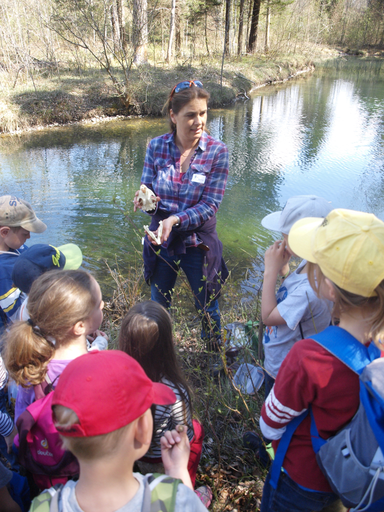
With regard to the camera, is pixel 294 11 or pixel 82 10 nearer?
pixel 82 10

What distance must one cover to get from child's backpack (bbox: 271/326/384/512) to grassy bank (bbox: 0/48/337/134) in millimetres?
10360

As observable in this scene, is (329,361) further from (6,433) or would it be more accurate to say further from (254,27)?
(254,27)

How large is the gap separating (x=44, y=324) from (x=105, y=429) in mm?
677

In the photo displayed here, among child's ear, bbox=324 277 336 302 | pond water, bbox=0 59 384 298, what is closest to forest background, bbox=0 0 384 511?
child's ear, bbox=324 277 336 302

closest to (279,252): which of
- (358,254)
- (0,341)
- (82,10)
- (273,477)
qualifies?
(358,254)

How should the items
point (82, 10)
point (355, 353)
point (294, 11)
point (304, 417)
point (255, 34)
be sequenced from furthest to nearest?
1. point (294, 11)
2. point (255, 34)
3. point (82, 10)
4. point (304, 417)
5. point (355, 353)

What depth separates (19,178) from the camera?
6.26 m

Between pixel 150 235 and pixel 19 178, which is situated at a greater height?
pixel 150 235

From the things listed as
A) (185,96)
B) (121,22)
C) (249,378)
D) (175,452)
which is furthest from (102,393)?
(121,22)

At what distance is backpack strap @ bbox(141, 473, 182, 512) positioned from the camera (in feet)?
2.80

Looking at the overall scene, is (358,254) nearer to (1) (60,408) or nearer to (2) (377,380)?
(2) (377,380)

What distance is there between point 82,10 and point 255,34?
14737 millimetres

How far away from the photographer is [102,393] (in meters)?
0.82

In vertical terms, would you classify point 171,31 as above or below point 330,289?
above
